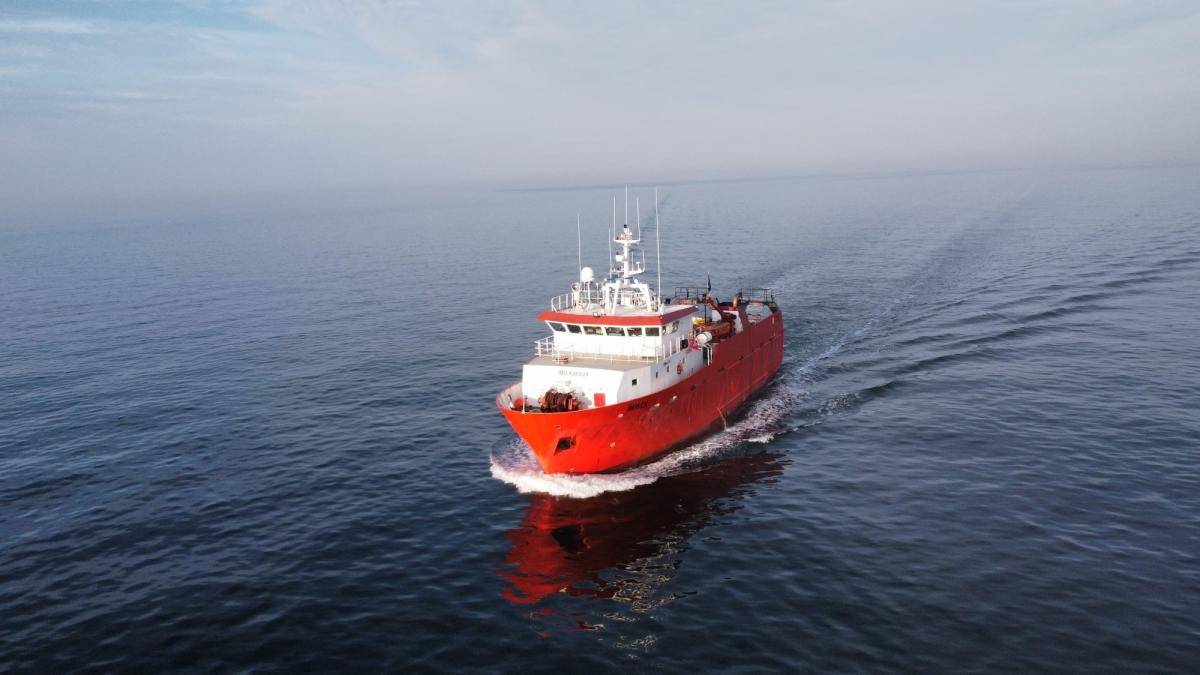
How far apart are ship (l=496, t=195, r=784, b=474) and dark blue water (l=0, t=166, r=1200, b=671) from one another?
1.53 m

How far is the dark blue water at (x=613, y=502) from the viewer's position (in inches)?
754

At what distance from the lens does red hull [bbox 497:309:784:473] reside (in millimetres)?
28344

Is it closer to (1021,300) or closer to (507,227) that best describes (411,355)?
(1021,300)

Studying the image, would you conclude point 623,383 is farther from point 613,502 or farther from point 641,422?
point 613,502

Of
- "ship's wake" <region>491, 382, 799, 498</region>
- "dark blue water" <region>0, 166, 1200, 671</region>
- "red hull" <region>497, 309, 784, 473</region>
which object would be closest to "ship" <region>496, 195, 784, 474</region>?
"red hull" <region>497, 309, 784, 473</region>

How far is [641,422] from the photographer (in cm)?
3016

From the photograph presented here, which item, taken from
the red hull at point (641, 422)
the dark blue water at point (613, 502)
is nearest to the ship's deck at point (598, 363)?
the red hull at point (641, 422)

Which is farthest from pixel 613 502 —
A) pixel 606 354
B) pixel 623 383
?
pixel 606 354

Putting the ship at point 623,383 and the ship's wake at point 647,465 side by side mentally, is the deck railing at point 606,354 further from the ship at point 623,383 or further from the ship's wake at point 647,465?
the ship's wake at point 647,465

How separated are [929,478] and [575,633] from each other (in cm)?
1732

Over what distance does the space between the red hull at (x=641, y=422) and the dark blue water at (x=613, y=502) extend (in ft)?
3.53

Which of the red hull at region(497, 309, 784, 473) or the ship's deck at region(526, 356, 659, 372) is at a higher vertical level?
the ship's deck at region(526, 356, 659, 372)

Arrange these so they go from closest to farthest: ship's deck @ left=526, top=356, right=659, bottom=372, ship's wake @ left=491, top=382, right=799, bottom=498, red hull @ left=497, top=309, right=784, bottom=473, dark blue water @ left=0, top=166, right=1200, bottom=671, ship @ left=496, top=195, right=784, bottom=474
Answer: dark blue water @ left=0, top=166, right=1200, bottom=671, red hull @ left=497, top=309, right=784, bottom=473, ship @ left=496, top=195, right=784, bottom=474, ship's wake @ left=491, top=382, right=799, bottom=498, ship's deck @ left=526, top=356, right=659, bottom=372

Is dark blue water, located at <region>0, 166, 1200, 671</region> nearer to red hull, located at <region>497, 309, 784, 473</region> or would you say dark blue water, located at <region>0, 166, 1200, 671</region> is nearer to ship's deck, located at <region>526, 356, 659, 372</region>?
red hull, located at <region>497, 309, 784, 473</region>
